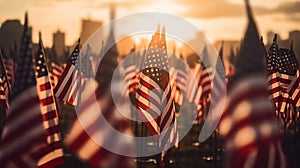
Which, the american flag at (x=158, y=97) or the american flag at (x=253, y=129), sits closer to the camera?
the american flag at (x=253, y=129)

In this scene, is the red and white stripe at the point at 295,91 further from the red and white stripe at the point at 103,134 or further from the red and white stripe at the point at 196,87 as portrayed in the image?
the red and white stripe at the point at 103,134

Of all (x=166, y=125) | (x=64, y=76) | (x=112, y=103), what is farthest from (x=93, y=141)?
(x=64, y=76)

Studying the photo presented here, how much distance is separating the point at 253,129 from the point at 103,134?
3004 mm

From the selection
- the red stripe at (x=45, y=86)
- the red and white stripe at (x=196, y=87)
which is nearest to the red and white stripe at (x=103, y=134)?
the red stripe at (x=45, y=86)

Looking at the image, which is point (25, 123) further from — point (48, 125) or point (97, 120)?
point (97, 120)

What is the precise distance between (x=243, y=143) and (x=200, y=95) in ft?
61.2

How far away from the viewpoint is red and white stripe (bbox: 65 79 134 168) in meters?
9.88

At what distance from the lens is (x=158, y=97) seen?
47.9 ft

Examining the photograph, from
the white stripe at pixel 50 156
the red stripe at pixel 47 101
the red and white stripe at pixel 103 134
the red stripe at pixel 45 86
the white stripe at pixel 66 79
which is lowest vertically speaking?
the white stripe at pixel 50 156

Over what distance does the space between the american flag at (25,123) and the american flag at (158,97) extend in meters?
4.59

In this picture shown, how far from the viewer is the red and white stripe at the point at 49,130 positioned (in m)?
9.98

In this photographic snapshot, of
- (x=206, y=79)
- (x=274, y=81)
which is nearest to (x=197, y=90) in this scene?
(x=206, y=79)

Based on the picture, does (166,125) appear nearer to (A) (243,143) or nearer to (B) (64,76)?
(A) (243,143)

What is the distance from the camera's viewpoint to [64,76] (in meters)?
19.7
